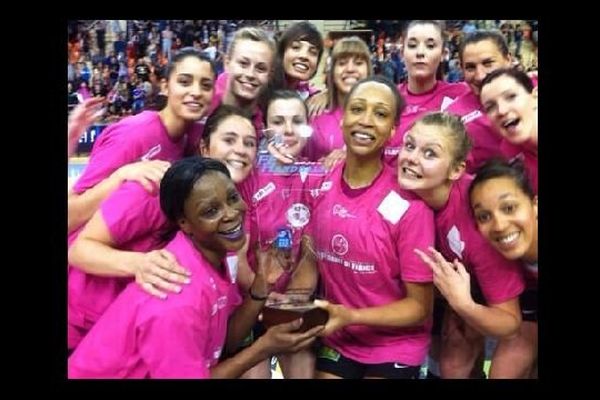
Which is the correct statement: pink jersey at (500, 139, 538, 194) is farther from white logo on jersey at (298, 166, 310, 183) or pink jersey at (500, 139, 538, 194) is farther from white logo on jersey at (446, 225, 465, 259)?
white logo on jersey at (298, 166, 310, 183)

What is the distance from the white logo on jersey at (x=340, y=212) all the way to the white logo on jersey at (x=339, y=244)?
0.09 m

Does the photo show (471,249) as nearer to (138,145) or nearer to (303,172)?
(303,172)

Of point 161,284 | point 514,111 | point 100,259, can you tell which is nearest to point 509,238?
point 514,111

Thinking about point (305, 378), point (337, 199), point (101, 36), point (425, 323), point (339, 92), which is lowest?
point (305, 378)

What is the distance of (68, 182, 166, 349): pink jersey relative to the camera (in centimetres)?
372

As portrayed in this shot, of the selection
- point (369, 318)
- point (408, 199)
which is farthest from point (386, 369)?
point (408, 199)

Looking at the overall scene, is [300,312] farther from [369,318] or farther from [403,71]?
[403,71]

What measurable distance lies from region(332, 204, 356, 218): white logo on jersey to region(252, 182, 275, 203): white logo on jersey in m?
0.30

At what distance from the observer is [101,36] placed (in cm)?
384

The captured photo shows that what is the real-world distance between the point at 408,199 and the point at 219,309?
0.99 meters

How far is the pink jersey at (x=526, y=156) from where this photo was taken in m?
3.80

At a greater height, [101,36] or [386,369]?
[101,36]

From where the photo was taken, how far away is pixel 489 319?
3807 millimetres

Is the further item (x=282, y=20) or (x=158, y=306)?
(x=282, y=20)
